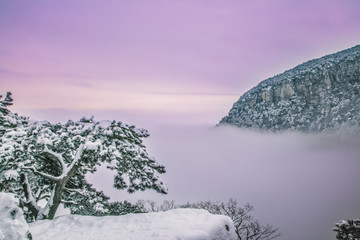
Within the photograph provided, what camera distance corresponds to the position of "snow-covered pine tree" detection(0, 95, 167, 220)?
698 centimetres

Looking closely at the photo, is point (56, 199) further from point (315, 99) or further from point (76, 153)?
point (315, 99)

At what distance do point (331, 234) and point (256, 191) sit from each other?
73399 millimetres

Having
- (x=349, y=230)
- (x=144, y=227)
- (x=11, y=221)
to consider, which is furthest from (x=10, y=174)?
(x=349, y=230)

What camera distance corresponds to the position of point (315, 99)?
16812cm

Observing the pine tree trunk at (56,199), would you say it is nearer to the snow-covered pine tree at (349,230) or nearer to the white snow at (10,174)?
the white snow at (10,174)

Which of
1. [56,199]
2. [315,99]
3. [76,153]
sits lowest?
[56,199]

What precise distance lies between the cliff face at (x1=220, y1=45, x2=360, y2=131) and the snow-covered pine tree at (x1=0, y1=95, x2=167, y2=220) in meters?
158

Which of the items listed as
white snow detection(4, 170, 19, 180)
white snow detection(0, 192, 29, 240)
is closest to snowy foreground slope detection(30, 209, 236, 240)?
white snow detection(4, 170, 19, 180)

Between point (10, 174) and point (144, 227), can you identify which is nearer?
point (144, 227)

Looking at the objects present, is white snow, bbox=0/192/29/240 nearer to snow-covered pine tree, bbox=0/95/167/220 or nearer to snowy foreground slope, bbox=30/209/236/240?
snowy foreground slope, bbox=30/209/236/240

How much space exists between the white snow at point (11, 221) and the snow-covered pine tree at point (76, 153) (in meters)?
2.74

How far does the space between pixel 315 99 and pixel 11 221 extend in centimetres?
19435

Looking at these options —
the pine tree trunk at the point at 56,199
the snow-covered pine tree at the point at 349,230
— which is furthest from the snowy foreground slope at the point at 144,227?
the snow-covered pine tree at the point at 349,230

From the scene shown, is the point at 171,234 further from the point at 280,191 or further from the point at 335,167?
the point at 335,167
